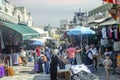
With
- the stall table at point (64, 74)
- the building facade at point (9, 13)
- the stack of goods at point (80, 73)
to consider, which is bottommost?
the stall table at point (64, 74)

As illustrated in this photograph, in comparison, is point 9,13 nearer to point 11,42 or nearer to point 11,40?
point 11,42

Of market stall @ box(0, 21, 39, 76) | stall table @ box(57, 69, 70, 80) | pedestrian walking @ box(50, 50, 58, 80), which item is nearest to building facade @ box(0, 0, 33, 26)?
market stall @ box(0, 21, 39, 76)

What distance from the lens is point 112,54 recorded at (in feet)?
68.5

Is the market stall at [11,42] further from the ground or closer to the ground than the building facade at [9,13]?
closer to the ground

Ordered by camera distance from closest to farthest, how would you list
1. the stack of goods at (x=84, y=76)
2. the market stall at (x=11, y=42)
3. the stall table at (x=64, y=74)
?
the stack of goods at (x=84, y=76) → the stall table at (x=64, y=74) → the market stall at (x=11, y=42)

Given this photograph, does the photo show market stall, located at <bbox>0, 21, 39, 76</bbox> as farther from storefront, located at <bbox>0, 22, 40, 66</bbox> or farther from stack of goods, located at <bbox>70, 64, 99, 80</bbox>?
stack of goods, located at <bbox>70, 64, 99, 80</bbox>

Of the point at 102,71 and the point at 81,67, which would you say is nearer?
the point at 81,67

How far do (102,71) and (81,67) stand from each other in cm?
577

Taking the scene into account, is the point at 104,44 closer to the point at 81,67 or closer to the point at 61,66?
the point at 61,66

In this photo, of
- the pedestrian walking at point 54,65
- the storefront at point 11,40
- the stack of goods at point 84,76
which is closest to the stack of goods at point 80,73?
the stack of goods at point 84,76

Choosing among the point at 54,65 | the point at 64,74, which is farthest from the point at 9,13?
the point at 54,65

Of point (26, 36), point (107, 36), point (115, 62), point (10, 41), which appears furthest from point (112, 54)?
point (10, 41)

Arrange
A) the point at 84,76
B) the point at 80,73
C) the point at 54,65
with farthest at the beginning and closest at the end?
the point at 54,65
the point at 80,73
the point at 84,76

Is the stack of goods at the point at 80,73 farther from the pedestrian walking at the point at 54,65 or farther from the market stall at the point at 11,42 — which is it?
the market stall at the point at 11,42
